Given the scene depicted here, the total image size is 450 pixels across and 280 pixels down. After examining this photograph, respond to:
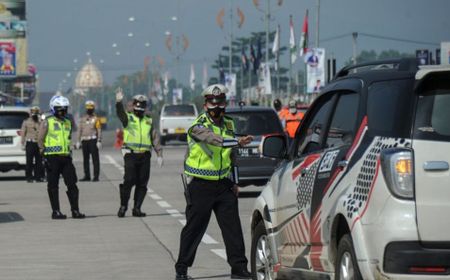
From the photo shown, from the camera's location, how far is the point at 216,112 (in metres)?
12.7

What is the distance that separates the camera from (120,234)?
60.8 feet

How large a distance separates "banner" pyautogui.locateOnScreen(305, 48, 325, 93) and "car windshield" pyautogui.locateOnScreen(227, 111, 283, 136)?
110ft

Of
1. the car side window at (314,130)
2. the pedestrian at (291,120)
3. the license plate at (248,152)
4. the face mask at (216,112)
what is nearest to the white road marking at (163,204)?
the license plate at (248,152)

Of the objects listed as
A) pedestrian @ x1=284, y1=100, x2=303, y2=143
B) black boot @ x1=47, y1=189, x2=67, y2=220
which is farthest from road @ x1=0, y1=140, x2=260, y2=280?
pedestrian @ x1=284, y1=100, x2=303, y2=143

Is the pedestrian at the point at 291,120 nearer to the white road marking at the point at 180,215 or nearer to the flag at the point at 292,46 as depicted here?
the white road marking at the point at 180,215

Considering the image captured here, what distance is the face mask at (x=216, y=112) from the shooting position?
12.7 metres

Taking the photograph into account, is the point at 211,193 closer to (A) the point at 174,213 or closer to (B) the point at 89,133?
(A) the point at 174,213

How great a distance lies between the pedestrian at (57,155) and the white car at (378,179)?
452 inches

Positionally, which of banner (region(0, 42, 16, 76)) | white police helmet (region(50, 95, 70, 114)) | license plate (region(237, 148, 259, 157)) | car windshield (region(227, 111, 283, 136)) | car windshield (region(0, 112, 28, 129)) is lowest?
license plate (region(237, 148, 259, 157))

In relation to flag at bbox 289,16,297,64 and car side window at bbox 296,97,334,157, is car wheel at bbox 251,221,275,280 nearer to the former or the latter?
car side window at bbox 296,97,334,157

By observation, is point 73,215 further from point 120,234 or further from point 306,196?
point 306,196

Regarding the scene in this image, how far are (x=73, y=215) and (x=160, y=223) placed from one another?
186 centimetres

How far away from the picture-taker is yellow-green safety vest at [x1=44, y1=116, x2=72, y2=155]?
21.5 m

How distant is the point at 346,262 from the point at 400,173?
86 centimetres
